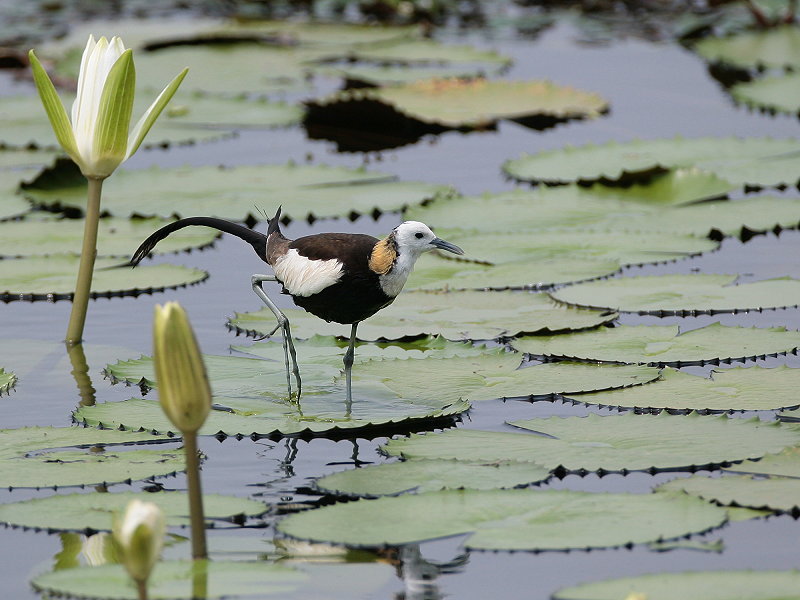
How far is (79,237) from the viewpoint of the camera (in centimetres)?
591

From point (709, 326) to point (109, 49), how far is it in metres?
2.32

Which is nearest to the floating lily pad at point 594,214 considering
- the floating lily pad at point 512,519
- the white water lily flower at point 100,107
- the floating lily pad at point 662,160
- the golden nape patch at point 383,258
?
the floating lily pad at point 662,160

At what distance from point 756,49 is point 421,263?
196 inches

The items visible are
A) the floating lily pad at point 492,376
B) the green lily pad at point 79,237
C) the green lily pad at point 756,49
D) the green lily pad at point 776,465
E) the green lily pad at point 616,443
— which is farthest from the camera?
the green lily pad at point 756,49

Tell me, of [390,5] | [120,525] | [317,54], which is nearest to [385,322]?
[120,525]

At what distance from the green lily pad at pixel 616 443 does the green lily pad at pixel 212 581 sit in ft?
2.56

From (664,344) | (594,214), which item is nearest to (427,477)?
(664,344)

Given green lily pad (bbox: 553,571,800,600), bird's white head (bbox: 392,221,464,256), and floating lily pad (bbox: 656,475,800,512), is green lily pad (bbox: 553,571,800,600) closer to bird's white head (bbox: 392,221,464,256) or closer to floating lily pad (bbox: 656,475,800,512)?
floating lily pad (bbox: 656,475,800,512)

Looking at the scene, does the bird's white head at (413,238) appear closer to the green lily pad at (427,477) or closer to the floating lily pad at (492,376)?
the floating lily pad at (492,376)

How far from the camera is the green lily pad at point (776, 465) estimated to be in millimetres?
3285

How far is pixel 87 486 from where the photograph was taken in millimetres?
3379

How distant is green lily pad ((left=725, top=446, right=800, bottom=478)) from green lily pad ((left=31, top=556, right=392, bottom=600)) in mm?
1093

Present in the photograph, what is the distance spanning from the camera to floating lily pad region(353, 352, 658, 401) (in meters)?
4.06

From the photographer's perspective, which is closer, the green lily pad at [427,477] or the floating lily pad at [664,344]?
the green lily pad at [427,477]
